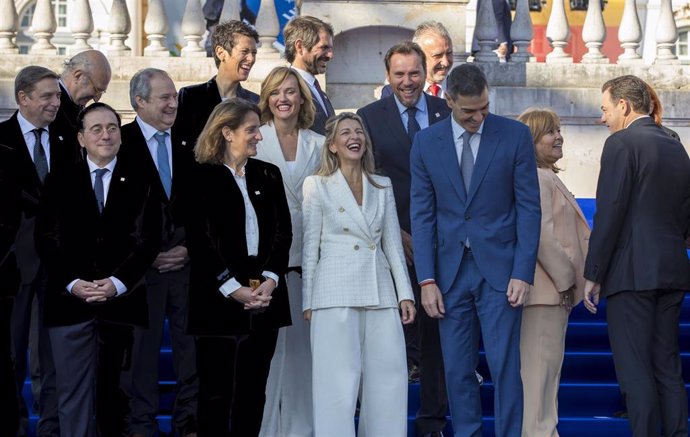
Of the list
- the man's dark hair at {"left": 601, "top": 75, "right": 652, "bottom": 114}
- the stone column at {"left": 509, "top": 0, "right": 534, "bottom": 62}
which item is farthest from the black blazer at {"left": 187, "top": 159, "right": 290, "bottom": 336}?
the stone column at {"left": 509, "top": 0, "right": 534, "bottom": 62}

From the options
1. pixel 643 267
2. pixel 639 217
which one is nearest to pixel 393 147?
pixel 639 217

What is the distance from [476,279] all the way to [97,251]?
185 centimetres

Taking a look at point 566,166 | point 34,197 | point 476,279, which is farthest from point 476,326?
point 566,166

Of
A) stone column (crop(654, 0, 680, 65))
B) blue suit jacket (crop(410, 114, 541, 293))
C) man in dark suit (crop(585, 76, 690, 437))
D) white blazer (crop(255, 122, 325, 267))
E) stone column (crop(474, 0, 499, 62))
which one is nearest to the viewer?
blue suit jacket (crop(410, 114, 541, 293))

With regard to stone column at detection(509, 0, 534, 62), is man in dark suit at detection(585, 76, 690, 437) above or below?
below

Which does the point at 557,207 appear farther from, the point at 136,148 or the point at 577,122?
the point at 577,122

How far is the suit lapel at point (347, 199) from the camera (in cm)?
714

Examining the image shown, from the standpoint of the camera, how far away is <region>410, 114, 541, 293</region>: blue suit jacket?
6949 mm

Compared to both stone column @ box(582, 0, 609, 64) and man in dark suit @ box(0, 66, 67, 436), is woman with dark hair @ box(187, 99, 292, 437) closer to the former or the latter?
man in dark suit @ box(0, 66, 67, 436)

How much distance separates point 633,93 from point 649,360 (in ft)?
4.50

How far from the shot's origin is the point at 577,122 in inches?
438

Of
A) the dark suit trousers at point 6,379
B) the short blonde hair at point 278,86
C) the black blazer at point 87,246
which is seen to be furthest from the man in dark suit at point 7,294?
the short blonde hair at point 278,86

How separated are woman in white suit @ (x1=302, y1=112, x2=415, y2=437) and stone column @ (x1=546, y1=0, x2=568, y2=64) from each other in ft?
14.3

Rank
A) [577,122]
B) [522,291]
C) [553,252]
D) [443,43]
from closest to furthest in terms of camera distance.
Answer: [522,291] < [553,252] < [443,43] < [577,122]
